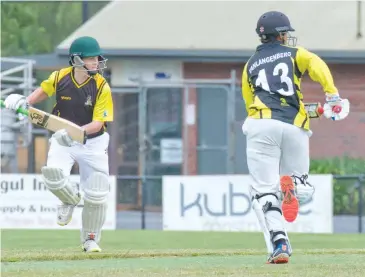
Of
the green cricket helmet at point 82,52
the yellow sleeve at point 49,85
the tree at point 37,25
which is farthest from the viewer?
the tree at point 37,25

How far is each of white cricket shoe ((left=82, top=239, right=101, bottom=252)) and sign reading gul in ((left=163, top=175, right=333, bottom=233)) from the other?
21.3 ft

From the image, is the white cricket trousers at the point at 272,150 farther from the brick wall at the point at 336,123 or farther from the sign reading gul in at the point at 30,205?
the brick wall at the point at 336,123

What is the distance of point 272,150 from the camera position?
10.1 metres

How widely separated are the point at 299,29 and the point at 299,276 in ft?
53.2

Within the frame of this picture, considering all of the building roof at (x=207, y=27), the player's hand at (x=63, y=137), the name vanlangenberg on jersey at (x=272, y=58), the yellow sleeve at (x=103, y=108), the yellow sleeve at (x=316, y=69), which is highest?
the building roof at (x=207, y=27)

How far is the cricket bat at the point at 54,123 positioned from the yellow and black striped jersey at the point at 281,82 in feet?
6.23

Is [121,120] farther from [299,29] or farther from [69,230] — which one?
[69,230]

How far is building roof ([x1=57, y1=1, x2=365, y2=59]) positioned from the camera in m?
24.3

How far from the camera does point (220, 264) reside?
10.1 meters

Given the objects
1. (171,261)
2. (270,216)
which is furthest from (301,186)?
(171,261)

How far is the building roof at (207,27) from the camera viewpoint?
79.9 ft

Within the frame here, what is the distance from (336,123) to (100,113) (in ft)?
30.7

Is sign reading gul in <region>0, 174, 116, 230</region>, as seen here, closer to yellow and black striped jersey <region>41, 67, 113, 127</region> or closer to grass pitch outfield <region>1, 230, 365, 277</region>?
grass pitch outfield <region>1, 230, 365, 277</region>

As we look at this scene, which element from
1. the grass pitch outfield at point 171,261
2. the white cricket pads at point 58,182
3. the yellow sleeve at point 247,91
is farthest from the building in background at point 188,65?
the yellow sleeve at point 247,91
